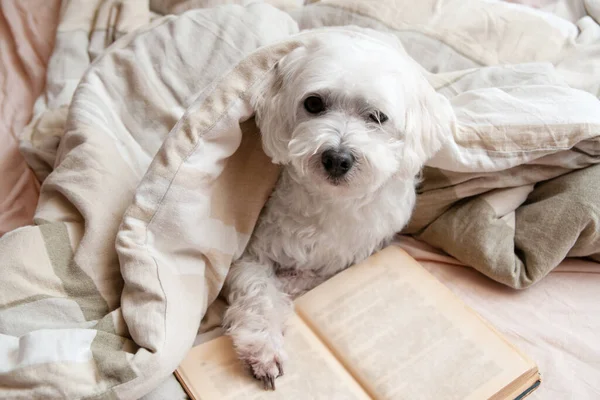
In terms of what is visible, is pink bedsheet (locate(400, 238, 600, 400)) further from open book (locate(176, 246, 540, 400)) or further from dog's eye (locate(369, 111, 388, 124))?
dog's eye (locate(369, 111, 388, 124))

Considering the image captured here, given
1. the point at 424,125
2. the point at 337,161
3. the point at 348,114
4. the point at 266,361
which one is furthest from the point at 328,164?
the point at 266,361

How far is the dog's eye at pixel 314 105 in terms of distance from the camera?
1.07 meters

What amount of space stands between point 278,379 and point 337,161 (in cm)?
49

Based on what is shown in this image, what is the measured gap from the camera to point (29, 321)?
102cm

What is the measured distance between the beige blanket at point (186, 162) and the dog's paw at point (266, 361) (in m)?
0.15

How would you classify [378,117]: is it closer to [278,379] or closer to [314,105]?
[314,105]

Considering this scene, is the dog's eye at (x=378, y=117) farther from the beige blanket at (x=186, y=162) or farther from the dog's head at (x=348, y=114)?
the beige blanket at (x=186, y=162)

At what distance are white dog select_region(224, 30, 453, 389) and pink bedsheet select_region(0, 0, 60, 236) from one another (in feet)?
2.37

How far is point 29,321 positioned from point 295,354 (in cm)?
56

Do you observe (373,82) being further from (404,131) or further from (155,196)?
(155,196)

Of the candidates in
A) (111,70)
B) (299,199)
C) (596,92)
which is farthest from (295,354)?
(596,92)

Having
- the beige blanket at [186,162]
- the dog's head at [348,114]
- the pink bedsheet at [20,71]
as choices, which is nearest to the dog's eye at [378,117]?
the dog's head at [348,114]

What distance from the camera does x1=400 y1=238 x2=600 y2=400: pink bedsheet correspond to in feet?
3.63

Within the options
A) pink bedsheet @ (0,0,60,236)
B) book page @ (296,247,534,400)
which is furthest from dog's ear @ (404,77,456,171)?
pink bedsheet @ (0,0,60,236)
